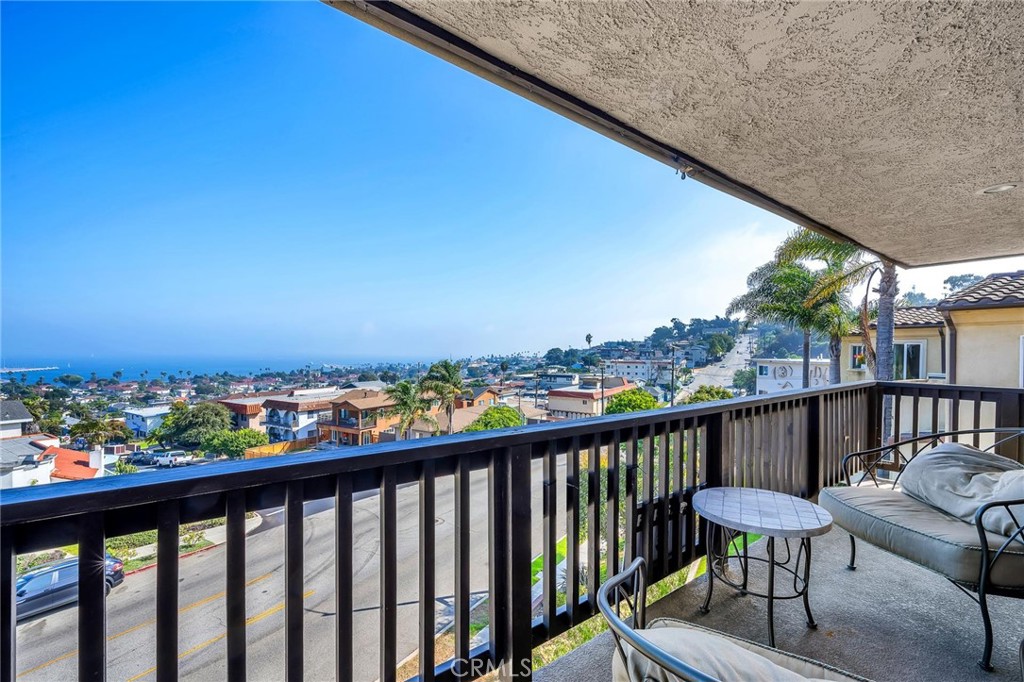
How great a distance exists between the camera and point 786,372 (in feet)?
67.7

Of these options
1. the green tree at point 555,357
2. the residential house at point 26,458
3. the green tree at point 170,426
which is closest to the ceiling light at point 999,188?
the residential house at point 26,458

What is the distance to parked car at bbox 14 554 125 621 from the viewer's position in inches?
38.1

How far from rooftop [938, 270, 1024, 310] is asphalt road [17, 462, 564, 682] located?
10136mm

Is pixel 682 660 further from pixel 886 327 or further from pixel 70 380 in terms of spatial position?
pixel 886 327

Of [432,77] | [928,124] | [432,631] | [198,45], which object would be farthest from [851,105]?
[432,77]

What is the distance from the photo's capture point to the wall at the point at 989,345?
7996mm

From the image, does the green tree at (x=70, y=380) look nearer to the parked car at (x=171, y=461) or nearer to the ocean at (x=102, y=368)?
the ocean at (x=102, y=368)

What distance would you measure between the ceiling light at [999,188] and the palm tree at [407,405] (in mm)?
13031

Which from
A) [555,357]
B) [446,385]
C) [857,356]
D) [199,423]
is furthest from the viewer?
[446,385]

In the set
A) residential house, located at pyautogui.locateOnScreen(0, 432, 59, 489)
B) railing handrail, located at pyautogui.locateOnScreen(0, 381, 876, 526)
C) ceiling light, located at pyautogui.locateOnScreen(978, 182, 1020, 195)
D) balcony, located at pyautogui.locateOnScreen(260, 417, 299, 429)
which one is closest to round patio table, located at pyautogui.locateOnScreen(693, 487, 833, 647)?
railing handrail, located at pyautogui.locateOnScreen(0, 381, 876, 526)

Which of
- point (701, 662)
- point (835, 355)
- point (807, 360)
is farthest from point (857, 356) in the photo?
point (701, 662)

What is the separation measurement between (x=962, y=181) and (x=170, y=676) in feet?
14.3

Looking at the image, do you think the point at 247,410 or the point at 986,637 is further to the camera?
the point at 247,410

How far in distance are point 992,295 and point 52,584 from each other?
39.5ft
